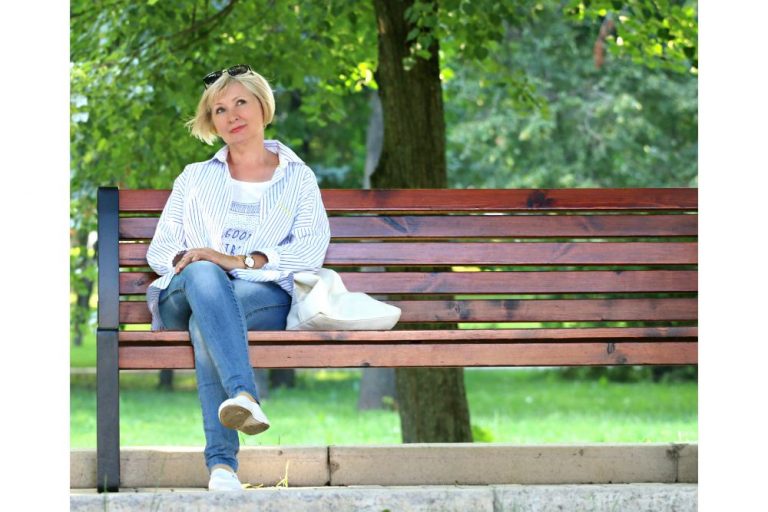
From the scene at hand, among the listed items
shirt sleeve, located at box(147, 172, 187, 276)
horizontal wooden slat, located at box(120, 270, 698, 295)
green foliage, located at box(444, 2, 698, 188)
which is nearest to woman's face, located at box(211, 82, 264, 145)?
shirt sleeve, located at box(147, 172, 187, 276)

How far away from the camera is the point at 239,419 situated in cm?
438

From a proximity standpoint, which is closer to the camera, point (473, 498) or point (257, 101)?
point (473, 498)

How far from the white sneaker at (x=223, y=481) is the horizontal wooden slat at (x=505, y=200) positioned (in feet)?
4.16

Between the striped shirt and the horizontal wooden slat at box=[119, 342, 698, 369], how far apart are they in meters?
0.34

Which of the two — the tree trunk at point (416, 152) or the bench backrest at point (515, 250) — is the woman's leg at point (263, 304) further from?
the tree trunk at point (416, 152)

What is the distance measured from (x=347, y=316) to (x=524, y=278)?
839mm

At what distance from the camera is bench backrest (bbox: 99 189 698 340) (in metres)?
5.35

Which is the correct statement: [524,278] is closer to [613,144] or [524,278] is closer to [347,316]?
[347,316]

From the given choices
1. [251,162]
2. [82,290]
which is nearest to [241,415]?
[251,162]
